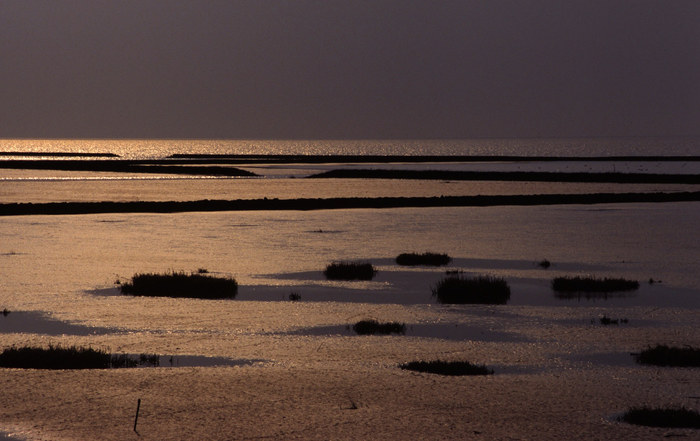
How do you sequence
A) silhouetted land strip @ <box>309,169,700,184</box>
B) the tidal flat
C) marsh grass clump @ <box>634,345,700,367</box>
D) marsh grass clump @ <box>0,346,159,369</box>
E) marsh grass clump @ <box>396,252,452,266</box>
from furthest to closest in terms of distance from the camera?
1. silhouetted land strip @ <box>309,169,700,184</box>
2. marsh grass clump @ <box>396,252,452,266</box>
3. marsh grass clump @ <box>634,345,700,367</box>
4. marsh grass clump @ <box>0,346,159,369</box>
5. the tidal flat

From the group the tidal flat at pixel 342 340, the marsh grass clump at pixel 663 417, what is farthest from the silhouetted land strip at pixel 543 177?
the marsh grass clump at pixel 663 417

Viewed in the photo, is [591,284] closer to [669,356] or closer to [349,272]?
[349,272]

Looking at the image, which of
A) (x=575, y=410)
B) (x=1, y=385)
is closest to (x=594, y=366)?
(x=575, y=410)

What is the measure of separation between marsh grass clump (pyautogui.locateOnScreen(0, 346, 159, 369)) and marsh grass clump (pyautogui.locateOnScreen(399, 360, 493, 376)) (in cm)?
353

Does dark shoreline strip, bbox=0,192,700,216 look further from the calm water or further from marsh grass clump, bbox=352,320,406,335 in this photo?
marsh grass clump, bbox=352,320,406,335

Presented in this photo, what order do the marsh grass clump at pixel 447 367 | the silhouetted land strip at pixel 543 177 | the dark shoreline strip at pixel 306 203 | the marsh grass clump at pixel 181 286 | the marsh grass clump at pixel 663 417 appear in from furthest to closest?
the silhouetted land strip at pixel 543 177, the dark shoreline strip at pixel 306 203, the marsh grass clump at pixel 181 286, the marsh grass clump at pixel 447 367, the marsh grass clump at pixel 663 417

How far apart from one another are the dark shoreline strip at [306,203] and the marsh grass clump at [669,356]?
35.4 m

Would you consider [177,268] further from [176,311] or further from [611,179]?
[611,179]

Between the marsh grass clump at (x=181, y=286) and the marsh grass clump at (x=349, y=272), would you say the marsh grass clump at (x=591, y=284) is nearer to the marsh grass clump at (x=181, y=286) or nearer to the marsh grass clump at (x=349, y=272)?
the marsh grass clump at (x=349, y=272)

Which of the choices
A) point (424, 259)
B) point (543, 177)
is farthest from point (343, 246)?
point (543, 177)

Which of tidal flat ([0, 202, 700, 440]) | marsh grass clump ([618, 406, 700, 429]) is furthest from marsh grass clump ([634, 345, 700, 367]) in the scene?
marsh grass clump ([618, 406, 700, 429])

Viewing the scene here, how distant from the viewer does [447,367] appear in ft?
40.7

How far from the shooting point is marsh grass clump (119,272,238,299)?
64.0ft

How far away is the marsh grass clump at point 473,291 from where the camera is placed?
749 inches
